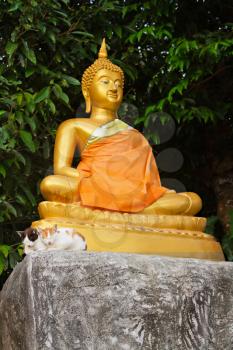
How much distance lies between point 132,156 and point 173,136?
62.2 inches


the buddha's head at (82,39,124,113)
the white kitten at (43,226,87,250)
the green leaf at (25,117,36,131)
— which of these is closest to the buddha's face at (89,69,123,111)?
the buddha's head at (82,39,124,113)

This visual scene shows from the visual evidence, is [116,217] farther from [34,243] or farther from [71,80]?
[71,80]

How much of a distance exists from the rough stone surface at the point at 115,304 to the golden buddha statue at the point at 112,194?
95 centimetres

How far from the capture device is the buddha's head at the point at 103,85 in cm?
445

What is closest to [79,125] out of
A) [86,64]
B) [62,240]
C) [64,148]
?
[64,148]

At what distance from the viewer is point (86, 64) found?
5.70 metres

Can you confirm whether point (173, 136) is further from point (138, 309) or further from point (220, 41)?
point (138, 309)

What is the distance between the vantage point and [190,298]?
8.67 ft

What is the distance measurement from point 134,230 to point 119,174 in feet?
1.58

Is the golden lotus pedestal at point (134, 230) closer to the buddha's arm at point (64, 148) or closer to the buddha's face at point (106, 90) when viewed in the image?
the buddha's arm at point (64, 148)

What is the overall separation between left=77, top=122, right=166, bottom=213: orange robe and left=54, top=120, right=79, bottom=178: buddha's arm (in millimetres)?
85

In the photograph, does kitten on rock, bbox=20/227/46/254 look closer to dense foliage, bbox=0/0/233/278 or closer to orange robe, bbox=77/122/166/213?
orange robe, bbox=77/122/166/213

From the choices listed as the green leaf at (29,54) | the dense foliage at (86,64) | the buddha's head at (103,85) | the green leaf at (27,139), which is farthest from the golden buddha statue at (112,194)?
the green leaf at (29,54)

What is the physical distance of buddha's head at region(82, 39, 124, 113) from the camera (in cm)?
445
